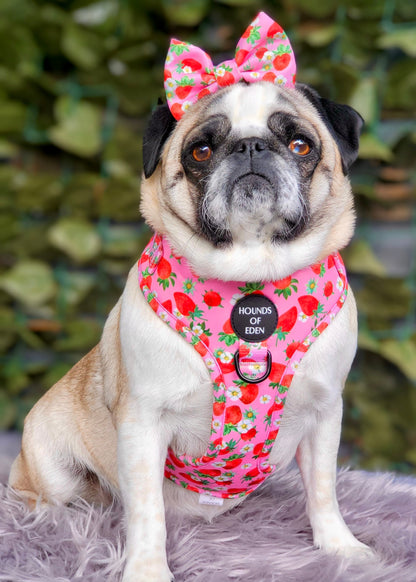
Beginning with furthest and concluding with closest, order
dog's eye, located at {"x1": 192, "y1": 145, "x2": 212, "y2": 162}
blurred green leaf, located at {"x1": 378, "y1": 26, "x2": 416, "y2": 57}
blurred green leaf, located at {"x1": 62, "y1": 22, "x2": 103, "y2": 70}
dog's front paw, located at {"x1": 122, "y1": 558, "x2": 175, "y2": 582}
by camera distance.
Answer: blurred green leaf, located at {"x1": 62, "y1": 22, "x2": 103, "y2": 70} < blurred green leaf, located at {"x1": 378, "y1": 26, "x2": 416, "y2": 57} < dog's eye, located at {"x1": 192, "y1": 145, "x2": 212, "y2": 162} < dog's front paw, located at {"x1": 122, "y1": 558, "x2": 175, "y2": 582}

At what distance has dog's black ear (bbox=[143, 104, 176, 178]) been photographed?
50.9 inches

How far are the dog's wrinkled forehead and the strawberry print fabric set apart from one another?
10.3 inches

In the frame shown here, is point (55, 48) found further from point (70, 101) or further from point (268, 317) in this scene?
point (268, 317)

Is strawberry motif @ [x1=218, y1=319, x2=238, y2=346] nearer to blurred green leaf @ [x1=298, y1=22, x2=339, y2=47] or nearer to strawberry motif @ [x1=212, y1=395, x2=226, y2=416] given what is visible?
strawberry motif @ [x1=212, y1=395, x2=226, y2=416]

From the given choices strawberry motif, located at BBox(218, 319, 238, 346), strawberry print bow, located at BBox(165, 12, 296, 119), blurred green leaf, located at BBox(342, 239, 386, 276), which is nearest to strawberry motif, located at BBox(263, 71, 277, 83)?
strawberry print bow, located at BBox(165, 12, 296, 119)

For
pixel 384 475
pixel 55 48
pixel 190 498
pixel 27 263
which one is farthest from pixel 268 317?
pixel 55 48

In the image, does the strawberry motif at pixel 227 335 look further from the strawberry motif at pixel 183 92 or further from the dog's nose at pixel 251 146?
the strawberry motif at pixel 183 92

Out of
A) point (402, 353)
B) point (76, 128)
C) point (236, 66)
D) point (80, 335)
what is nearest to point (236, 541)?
point (236, 66)

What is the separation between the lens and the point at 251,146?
1.19 m

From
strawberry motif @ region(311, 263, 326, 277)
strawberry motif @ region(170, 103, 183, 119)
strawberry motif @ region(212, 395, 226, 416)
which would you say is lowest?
strawberry motif @ region(212, 395, 226, 416)

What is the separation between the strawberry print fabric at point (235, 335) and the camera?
3.92 ft

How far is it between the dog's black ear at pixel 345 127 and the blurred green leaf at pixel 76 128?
1153 mm

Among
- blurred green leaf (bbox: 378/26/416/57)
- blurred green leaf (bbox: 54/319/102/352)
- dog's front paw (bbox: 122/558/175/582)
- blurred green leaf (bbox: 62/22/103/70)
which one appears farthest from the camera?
blurred green leaf (bbox: 54/319/102/352)

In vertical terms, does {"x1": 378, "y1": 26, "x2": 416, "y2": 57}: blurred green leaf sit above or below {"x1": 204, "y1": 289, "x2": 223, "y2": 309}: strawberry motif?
above
